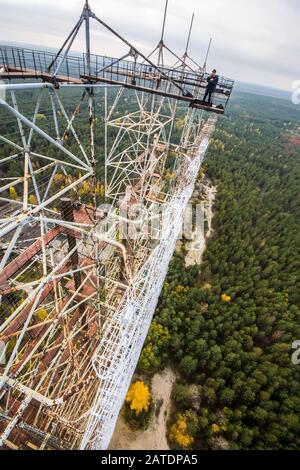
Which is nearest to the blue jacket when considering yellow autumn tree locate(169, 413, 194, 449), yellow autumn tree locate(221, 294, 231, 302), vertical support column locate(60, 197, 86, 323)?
vertical support column locate(60, 197, 86, 323)

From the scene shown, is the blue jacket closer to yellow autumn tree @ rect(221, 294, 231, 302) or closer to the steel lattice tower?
the steel lattice tower

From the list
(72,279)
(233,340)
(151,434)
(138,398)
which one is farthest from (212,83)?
(151,434)

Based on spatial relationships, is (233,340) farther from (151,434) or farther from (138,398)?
(151,434)

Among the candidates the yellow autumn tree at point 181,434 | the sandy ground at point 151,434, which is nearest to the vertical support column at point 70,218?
the sandy ground at point 151,434

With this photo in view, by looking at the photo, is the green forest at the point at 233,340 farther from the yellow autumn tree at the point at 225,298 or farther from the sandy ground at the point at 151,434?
the sandy ground at the point at 151,434

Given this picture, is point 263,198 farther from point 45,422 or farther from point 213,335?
point 45,422

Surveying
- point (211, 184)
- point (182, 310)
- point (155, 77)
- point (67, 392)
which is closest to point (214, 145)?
point (211, 184)
